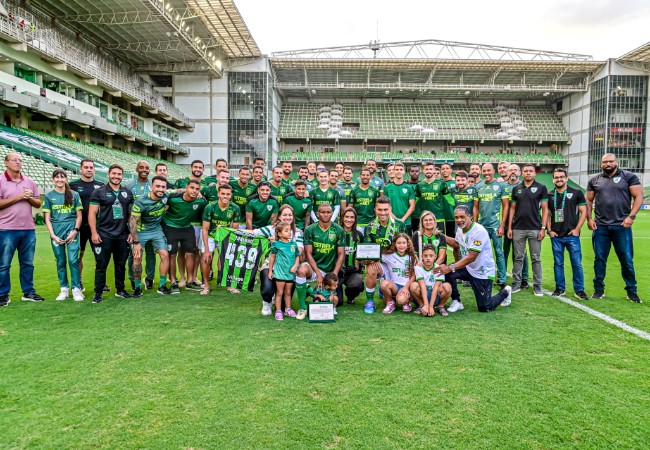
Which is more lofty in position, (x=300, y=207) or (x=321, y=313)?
(x=300, y=207)

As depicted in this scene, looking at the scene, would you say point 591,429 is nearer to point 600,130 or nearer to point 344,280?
point 344,280

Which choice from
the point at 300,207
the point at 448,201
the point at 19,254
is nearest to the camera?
the point at 19,254

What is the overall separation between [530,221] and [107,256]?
255 inches

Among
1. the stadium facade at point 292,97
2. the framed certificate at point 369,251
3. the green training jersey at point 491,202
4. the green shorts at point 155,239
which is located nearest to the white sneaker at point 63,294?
the green shorts at point 155,239

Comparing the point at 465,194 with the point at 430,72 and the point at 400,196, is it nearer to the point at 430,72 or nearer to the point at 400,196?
the point at 400,196

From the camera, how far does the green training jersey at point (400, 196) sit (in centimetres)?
712

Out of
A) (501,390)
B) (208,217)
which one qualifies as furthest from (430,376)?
(208,217)

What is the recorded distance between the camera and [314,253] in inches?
211

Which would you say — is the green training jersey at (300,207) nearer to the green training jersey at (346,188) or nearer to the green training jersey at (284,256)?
the green training jersey at (346,188)

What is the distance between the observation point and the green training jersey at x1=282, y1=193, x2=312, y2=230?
6758 millimetres

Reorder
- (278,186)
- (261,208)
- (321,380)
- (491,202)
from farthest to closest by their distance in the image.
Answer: (278,186)
(491,202)
(261,208)
(321,380)

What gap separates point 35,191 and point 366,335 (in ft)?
16.7

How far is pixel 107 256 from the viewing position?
18.6 ft

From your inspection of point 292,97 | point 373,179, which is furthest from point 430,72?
point 373,179
